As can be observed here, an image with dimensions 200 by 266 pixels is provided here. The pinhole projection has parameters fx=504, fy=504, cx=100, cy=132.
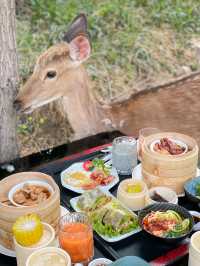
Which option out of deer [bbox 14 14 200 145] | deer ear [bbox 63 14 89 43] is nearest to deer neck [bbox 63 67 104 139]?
deer [bbox 14 14 200 145]

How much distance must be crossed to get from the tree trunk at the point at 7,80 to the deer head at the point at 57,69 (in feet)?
0.33

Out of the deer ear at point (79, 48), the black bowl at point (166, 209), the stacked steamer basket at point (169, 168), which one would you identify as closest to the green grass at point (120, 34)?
the deer ear at point (79, 48)

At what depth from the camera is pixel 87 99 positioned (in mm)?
4949

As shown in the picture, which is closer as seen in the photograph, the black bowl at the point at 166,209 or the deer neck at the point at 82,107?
the black bowl at the point at 166,209

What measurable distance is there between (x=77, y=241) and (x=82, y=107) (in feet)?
7.95

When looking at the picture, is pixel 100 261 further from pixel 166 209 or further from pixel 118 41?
pixel 118 41

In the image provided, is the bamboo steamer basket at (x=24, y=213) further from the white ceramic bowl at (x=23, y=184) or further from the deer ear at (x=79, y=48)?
the deer ear at (x=79, y=48)

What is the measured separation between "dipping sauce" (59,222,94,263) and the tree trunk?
1935mm

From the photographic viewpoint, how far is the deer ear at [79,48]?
4531mm

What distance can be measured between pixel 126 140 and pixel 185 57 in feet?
13.9

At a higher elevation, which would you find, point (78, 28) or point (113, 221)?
point (78, 28)

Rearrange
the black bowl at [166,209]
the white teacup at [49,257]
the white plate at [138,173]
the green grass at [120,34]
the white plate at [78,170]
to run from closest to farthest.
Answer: the white teacup at [49,257], the black bowl at [166,209], the white plate at [78,170], the white plate at [138,173], the green grass at [120,34]

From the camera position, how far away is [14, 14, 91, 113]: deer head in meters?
4.55

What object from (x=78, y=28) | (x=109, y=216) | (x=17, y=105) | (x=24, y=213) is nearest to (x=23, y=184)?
(x=24, y=213)
